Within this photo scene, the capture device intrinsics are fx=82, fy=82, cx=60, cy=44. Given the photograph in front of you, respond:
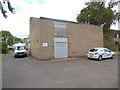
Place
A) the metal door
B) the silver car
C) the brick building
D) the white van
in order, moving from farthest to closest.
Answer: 1. the white van
2. the metal door
3. the brick building
4. the silver car

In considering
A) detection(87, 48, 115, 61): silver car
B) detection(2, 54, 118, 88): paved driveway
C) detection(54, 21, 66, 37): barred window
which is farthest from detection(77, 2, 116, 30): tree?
detection(2, 54, 118, 88): paved driveway

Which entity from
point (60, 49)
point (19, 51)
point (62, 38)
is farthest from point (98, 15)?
point (19, 51)

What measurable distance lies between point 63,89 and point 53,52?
25.5 ft

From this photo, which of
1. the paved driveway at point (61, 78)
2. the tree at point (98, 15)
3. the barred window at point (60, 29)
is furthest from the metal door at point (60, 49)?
the tree at point (98, 15)

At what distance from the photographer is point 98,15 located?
20.6m

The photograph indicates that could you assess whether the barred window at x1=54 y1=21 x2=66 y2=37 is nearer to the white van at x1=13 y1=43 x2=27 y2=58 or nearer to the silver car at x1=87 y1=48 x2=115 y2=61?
the silver car at x1=87 y1=48 x2=115 y2=61

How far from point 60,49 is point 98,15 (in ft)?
50.6

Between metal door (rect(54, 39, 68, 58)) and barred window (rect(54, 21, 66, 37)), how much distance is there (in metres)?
1.08

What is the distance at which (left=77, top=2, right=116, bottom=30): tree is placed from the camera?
787 inches

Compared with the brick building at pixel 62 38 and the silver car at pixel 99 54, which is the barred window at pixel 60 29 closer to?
the brick building at pixel 62 38

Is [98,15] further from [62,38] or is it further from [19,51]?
[19,51]

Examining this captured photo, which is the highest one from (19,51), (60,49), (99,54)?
(60,49)

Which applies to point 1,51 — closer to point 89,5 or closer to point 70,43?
point 70,43

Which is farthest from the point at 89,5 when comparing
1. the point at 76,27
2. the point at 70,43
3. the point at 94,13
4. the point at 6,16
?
the point at 6,16
